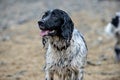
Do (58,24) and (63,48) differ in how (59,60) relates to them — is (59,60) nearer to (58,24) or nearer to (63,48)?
(63,48)

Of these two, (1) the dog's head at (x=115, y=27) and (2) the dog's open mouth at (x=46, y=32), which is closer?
(2) the dog's open mouth at (x=46, y=32)

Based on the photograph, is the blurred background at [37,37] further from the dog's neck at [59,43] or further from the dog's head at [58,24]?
the dog's head at [58,24]

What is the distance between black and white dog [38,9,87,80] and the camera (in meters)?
6.71

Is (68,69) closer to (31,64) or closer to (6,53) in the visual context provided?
(31,64)

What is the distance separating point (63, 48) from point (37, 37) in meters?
6.98

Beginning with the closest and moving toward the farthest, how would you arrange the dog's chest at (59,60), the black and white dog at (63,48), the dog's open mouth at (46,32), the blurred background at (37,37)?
the dog's open mouth at (46,32) → the black and white dog at (63,48) → the dog's chest at (59,60) → the blurred background at (37,37)

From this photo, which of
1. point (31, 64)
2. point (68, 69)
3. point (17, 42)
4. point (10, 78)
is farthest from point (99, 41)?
point (68, 69)

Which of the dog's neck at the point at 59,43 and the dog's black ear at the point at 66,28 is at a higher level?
the dog's black ear at the point at 66,28

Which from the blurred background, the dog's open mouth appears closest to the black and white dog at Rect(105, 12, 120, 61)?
the blurred background

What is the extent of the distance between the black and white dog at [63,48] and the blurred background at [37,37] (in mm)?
1944

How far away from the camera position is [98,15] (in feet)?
52.1

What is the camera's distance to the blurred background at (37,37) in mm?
9727

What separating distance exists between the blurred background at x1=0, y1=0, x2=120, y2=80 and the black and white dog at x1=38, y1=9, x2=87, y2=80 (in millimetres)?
1944

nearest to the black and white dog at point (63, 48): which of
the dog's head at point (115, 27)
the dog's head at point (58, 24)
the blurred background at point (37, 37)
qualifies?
the dog's head at point (58, 24)
